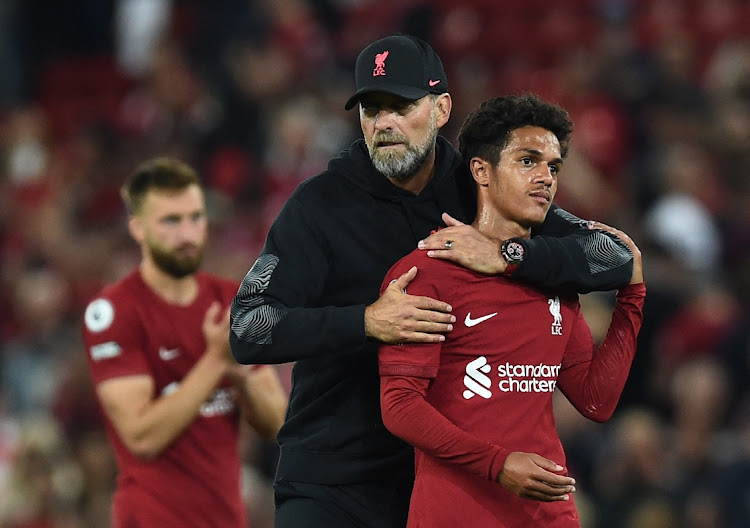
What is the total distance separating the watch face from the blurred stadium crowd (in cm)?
329

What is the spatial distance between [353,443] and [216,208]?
6266 millimetres

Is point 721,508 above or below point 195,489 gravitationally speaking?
below

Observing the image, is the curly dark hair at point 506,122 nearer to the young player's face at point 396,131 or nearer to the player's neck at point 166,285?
the young player's face at point 396,131

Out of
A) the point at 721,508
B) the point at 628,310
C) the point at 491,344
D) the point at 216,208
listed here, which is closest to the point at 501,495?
the point at 491,344

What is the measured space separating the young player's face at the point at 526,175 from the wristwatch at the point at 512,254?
5.0 inches

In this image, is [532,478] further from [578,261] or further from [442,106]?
[442,106]

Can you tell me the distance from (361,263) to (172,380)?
51.0 inches

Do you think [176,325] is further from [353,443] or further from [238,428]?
[353,443]

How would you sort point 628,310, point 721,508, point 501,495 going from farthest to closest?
1. point 721,508
2. point 628,310
3. point 501,495

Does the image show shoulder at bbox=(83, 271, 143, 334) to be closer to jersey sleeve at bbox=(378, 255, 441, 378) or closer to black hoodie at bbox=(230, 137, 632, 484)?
black hoodie at bbox=(230, 137, 632, 484)

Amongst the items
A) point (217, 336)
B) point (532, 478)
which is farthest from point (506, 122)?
point (217, 336)

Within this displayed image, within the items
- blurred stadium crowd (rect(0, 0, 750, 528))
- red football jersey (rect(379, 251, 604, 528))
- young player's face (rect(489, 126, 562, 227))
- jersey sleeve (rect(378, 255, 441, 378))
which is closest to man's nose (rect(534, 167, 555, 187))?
young player's face (rect(489, 126, 562, 227))

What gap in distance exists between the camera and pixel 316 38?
A: 11359 millimetres

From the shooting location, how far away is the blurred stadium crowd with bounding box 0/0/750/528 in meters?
7.35
